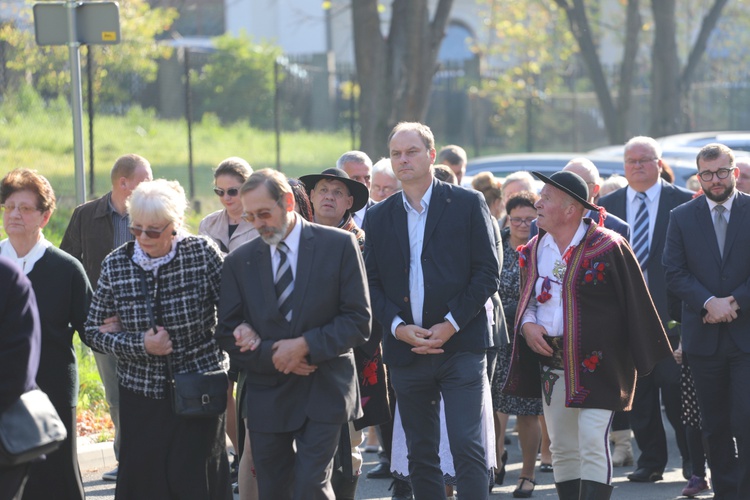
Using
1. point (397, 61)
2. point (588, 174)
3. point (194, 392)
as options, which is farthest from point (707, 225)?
point (397, 61)

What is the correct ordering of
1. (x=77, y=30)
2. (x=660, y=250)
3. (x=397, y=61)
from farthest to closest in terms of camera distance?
(x=397, y=61), (x=77, y=30), (x=660, y=250)

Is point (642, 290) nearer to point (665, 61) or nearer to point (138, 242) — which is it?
point (138, 242)

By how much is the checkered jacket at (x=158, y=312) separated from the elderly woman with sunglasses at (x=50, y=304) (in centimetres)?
41

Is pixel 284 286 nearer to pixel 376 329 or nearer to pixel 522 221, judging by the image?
pixel 376 329

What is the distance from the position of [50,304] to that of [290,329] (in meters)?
1.39

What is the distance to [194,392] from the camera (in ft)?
18.6

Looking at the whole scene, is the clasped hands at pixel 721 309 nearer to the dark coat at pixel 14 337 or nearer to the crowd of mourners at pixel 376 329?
the crowd of mourners at pixel 376 329

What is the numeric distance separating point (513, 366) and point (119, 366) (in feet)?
7.53

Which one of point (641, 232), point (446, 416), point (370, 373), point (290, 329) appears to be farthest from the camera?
point (641, 232)

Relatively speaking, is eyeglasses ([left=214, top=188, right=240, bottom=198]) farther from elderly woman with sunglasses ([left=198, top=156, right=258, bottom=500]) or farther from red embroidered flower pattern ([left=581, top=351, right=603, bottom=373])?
red embroidered flower pattern ([left=581, top=351, right=603, bottom=373])

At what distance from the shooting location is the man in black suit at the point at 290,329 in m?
5.66

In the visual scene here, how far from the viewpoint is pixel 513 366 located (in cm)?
685

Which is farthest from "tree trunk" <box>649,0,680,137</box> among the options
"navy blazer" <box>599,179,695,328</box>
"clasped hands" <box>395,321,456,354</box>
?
"clasped hands" <box>395,321,456,354</box>

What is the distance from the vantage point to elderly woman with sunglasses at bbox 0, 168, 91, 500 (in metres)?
6.11
